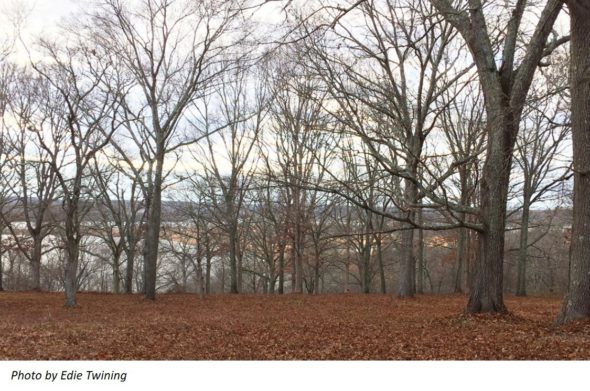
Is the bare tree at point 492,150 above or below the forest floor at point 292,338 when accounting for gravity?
above

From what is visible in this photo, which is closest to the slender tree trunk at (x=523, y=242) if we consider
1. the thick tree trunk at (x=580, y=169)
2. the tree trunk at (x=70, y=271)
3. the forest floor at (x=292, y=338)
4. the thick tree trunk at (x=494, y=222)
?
the forest floor at (x=292, y=338)

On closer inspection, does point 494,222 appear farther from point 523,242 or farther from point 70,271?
point 523,242

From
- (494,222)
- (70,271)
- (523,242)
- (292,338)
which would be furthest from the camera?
(523,242)

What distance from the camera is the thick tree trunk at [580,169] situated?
305 inches

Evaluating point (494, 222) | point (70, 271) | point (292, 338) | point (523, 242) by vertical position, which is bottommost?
point (292, 338)

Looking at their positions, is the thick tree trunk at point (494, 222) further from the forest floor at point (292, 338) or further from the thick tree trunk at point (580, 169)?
the thick tree trunk at point (580, 169)

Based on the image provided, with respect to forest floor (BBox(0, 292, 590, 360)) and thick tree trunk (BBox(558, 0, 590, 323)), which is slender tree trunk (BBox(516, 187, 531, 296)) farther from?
thick tree trunk (BBox(558, 0, 590, 323))

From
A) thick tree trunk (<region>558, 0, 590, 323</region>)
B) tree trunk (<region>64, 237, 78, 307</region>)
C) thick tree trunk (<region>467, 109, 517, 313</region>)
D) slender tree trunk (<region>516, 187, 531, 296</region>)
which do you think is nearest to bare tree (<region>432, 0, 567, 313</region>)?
thick tree trunk (<region>467, 109, 517, 313</region>)

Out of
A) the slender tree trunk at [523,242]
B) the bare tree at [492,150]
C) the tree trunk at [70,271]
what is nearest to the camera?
the bare tree at [492,150]

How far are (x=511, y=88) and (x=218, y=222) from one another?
22.5 metres

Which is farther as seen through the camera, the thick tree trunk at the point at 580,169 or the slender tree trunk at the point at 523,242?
the slender tree trunk at the point at 523,242

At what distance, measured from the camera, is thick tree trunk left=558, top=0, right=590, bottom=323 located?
774cm

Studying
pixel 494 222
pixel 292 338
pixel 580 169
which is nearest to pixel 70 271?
pixel 292 338

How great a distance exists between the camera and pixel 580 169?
25.5 feet
